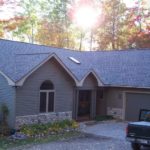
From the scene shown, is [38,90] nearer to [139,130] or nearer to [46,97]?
[46,97]

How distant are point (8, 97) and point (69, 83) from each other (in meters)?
4.54

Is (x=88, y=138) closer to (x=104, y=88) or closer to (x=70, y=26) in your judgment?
(x=104, y=88)

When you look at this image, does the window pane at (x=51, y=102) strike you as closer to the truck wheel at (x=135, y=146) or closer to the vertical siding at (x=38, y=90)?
the vertical siding at (x=38, y=90)

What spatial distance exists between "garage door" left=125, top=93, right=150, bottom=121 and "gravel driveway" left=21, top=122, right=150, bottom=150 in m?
2.83

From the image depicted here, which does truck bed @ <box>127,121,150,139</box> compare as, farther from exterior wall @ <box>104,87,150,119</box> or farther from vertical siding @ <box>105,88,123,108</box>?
vertical siding @ <box>105,88,123,108</box>

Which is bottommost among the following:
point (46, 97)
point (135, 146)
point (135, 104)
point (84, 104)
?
point (135, 146)

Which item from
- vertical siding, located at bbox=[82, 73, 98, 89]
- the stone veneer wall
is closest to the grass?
the stone veneer wall

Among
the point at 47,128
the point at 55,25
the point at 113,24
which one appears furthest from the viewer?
the point at 55,25

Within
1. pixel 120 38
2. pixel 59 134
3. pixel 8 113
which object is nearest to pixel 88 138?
pixel 59 134

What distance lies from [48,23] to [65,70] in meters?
27.2

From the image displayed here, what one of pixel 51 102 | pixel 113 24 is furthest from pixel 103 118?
pixel 113 24

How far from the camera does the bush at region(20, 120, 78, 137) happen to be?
722 inches

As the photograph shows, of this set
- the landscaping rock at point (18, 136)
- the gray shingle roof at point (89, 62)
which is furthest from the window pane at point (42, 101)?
the landscaping rock at point (18, 136)

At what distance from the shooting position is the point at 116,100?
2545 cm
